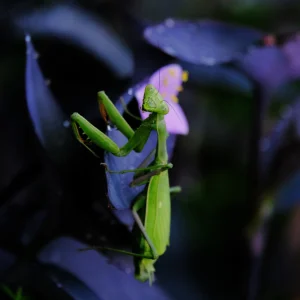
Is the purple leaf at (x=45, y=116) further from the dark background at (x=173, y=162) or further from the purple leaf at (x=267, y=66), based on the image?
the purple leaf at (x=267, y=66)

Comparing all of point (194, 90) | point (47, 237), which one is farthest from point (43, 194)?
point (194, 90)

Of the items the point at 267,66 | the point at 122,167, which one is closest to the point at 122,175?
the point at 122,167

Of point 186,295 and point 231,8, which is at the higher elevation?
point 231,8

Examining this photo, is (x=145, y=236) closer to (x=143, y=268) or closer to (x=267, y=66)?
(x=143, y=268)

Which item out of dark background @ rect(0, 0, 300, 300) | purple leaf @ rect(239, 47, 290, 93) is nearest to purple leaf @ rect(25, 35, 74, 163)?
dark background @ rect(0, 0, 300, 300)

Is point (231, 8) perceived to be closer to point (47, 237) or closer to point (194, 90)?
point (194, 90)

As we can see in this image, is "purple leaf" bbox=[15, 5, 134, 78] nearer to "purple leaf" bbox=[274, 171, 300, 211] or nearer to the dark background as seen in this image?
the dark background

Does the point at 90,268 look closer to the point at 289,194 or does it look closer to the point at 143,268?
the point at 143,268
